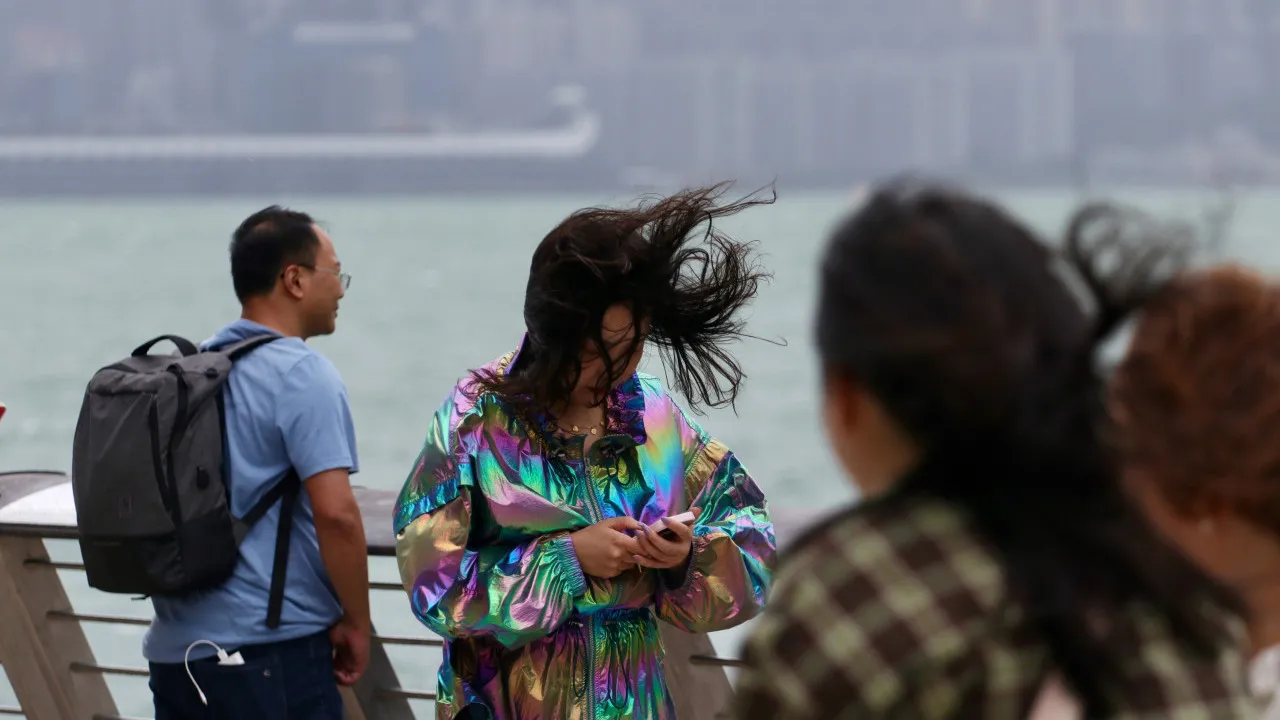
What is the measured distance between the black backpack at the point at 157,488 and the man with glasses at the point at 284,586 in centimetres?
3

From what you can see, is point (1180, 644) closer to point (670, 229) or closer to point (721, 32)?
point (670, 229)

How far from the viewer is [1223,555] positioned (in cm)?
138

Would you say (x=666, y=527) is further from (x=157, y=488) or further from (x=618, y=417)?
(x=157, y=488)

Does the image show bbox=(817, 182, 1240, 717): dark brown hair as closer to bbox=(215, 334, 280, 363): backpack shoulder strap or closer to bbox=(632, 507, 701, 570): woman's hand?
bbox=(632, 507, 701, 570): woman's hand

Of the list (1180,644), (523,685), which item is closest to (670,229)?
(523,685)

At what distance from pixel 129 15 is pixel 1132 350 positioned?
104m

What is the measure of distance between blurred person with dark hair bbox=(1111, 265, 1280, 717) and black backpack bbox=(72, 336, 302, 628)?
6.01 feet

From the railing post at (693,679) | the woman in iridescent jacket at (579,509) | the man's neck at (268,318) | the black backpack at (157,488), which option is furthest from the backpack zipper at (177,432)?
the railing post at (693,679)

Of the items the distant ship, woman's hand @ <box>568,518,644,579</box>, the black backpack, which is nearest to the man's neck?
the black backpack

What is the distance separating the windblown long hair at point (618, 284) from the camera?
7.60ft

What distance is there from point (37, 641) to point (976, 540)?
111 inches

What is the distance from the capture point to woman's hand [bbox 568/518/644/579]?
2242 millimetres

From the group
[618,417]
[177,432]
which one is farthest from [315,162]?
[618,417]

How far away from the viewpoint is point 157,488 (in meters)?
2.76
